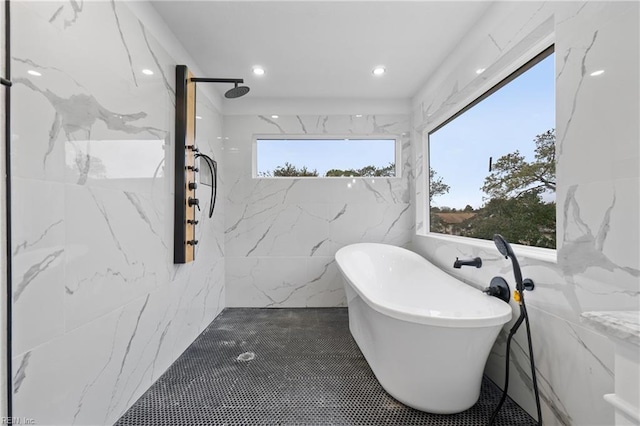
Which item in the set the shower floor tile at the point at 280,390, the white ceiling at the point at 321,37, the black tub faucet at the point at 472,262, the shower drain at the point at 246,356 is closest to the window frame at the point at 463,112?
the black tub faucet at the point at 472,262

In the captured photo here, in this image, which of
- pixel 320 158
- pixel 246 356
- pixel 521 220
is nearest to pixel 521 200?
pixel 521 220

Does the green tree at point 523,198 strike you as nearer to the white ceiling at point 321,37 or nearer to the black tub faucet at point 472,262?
the black tub faucet at point 472,262

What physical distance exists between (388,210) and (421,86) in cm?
131

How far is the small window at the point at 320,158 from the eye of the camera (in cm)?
317

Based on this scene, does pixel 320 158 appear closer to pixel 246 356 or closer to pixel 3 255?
pixel 246 356

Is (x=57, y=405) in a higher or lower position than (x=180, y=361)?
higher

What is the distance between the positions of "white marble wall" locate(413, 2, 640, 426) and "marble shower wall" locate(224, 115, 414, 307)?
5.38 feet

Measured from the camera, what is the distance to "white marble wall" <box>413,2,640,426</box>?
0.98 metres

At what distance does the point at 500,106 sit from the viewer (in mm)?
1897

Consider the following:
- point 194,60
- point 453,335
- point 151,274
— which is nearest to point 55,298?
point 151,274

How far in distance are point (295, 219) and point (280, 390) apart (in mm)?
1754

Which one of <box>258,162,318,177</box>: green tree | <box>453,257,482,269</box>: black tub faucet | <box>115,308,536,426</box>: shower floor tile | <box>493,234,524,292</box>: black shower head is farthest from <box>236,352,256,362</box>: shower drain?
<box>258,162,318,177</box>: green tree

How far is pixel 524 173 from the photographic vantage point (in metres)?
1.68

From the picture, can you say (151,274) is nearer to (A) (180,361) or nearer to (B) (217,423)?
(A) (180,361)
